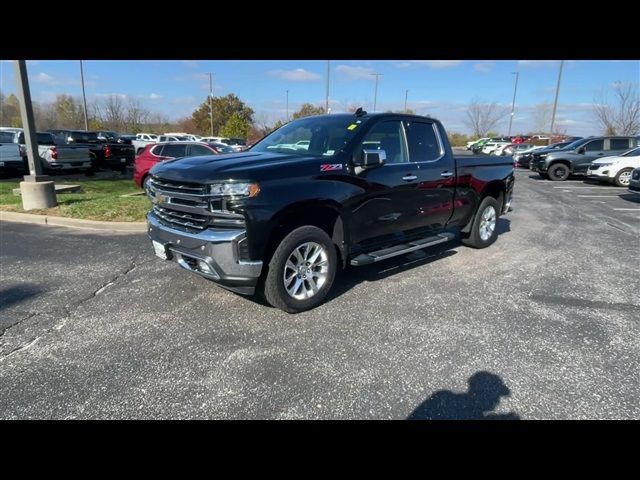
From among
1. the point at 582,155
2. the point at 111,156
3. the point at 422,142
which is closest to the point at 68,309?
the point at 422,142

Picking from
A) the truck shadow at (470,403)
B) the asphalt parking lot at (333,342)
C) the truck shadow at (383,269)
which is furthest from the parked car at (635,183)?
the truck shadow at (470,403)

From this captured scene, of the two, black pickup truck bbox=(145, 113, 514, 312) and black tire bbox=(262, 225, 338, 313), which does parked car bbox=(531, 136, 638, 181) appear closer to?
black pickup truck bbox=(145, 113, 514, 312)

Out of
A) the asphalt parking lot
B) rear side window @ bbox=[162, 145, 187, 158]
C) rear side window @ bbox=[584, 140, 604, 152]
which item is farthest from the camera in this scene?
rear side window @ bbox=[584, 140, 604, 152]

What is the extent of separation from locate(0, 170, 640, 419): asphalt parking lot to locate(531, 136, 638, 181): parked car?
13485 millimetres

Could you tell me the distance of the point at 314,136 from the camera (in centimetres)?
457

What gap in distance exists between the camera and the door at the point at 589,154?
1681 cm

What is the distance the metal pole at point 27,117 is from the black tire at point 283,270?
7423 millimetres

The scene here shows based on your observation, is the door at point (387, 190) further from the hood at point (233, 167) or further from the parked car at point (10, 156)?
the parked car at point (10, 156)

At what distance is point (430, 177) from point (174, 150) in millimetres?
9144

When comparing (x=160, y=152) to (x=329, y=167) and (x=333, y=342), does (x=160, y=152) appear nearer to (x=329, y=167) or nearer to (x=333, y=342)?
(x=329, y=167)

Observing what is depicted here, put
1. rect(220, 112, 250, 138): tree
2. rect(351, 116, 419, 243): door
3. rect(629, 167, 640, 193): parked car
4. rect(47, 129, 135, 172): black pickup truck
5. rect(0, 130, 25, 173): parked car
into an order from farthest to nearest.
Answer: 1. rect(220, 112, 250, 138): tree
2. rect(47, 129, 135, 172): black pickup truck
3. rect(0, 130, 25, 173): parked car
4. rect(629, 167, 640, 193): parked car
5. rect(351, 116, 419, 243): door

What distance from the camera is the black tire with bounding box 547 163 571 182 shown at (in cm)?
1723

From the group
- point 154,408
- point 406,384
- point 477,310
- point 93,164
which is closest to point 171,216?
point 154,408

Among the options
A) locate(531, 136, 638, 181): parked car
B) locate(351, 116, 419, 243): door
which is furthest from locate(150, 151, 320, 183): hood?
locate(531, 136, 638, 181): parked car
